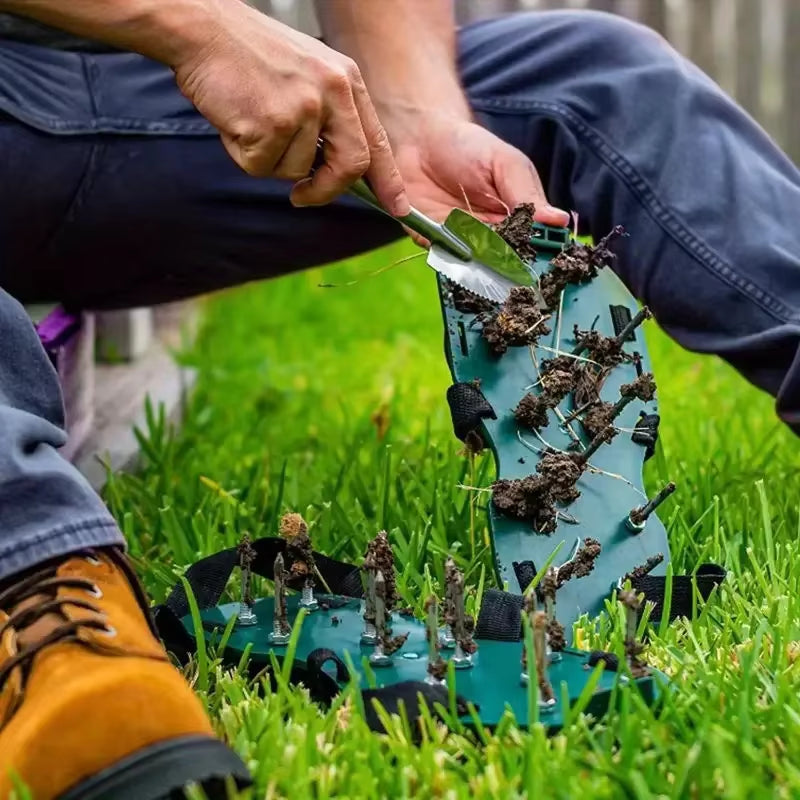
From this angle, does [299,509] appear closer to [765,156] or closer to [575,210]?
[575,210]

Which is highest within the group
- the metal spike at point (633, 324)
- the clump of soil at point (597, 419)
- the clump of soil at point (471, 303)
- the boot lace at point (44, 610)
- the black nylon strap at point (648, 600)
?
the boot lace at point (44, 610)

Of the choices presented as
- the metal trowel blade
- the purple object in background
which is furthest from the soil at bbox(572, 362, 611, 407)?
the purple object in background

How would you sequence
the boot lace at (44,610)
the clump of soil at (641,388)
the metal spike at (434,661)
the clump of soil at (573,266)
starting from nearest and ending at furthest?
1. the boot lace at (44,610)
2. the metal spike at (434,661)
3. the clump of soil at (641,388)
4. the clump of soil at (573,266)

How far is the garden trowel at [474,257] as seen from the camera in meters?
1.72

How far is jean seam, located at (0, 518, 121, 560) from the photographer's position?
121 centimetres

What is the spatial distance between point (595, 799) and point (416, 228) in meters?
0.87

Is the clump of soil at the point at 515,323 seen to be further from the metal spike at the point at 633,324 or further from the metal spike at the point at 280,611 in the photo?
the metal spike at the point at 280,611

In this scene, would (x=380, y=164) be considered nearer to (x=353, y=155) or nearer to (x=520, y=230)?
(x=353, y=155)

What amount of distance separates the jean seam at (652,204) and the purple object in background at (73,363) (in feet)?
2.73

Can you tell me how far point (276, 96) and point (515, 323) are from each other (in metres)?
0.44

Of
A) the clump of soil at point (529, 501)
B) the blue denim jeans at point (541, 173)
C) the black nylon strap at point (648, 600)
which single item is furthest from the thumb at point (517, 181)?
the black nylon strap at point (648, 600)

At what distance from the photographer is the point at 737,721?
1165mm

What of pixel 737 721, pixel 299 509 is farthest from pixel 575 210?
pixel 737 721

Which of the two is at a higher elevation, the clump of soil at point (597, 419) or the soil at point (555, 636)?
the soil at point (555, 636)
